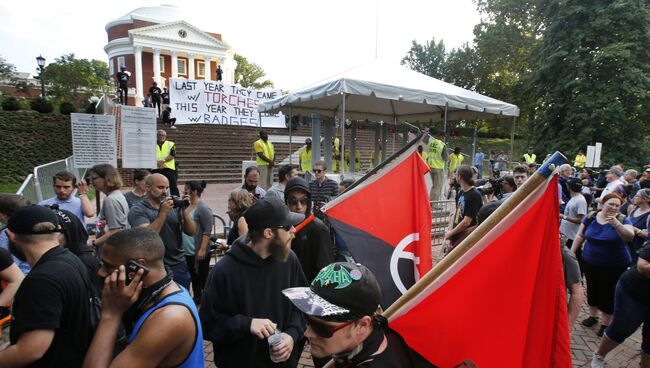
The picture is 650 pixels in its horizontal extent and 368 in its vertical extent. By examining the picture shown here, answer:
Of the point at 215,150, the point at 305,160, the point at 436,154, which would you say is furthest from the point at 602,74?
the point at 215,150

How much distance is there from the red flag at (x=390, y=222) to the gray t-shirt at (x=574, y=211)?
365cm

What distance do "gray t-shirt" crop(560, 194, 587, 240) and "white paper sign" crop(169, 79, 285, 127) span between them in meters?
18.5

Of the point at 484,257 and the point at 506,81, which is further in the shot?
the point at 506,81

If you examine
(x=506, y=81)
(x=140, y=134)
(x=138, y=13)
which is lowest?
(x=140, y=134)

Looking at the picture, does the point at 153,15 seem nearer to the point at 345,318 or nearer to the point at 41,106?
the point at 41,106

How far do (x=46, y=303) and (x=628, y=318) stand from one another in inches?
186

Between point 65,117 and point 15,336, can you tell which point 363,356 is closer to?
point 15,336

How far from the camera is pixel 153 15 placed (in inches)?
1788

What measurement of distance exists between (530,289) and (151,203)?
372 cm

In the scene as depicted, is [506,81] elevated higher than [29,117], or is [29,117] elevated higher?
[506,81]

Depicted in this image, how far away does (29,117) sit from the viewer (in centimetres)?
1662

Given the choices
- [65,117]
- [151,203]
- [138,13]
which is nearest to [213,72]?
[138,13]

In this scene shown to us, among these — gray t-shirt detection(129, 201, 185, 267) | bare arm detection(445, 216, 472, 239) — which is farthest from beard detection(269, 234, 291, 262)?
bare arm detection(445, 216, 472, 239)

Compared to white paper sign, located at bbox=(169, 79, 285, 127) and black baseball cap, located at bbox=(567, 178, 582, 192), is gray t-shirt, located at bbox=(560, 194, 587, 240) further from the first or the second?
white paper sign, located at bbox=(169, 79, 285, 127)
